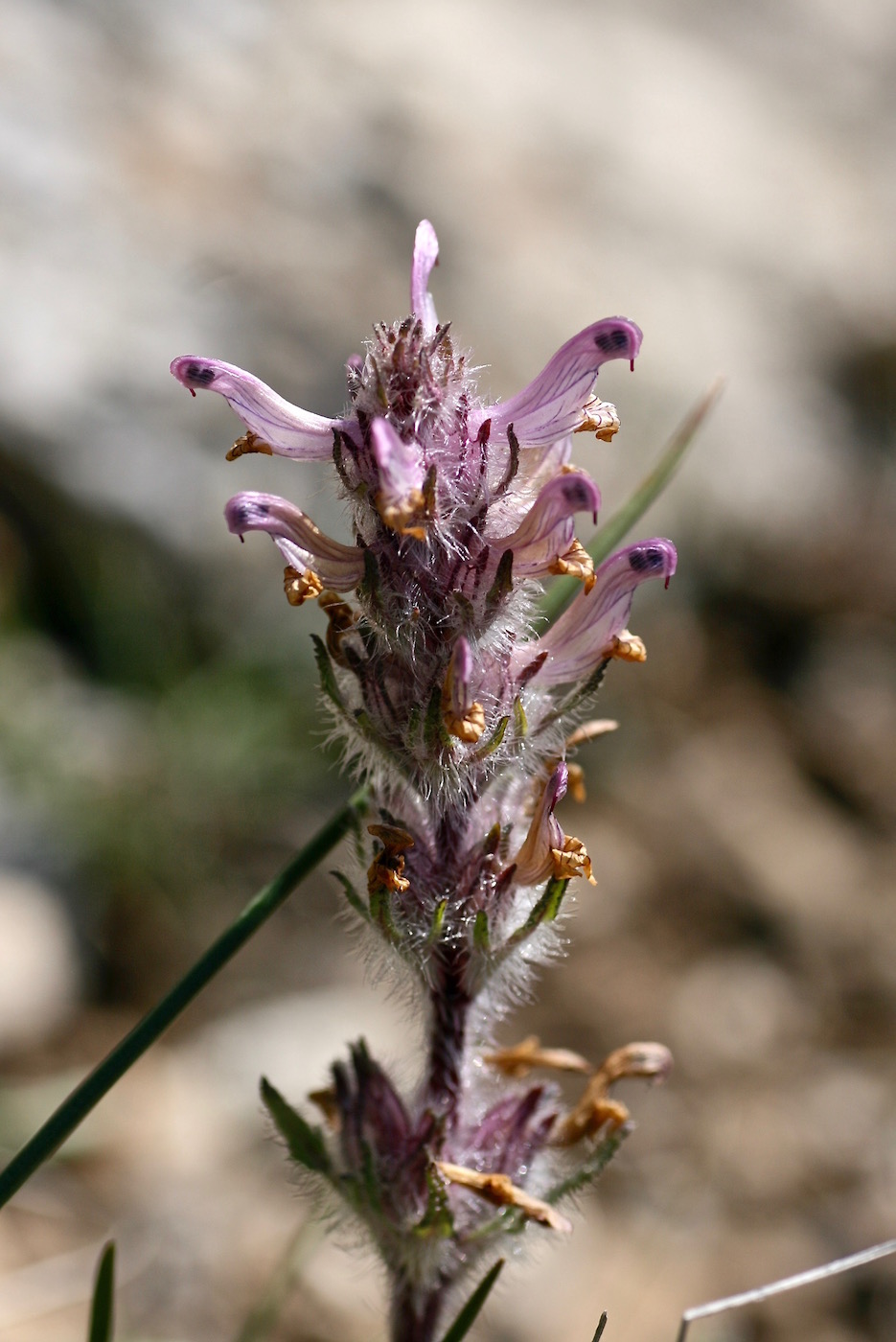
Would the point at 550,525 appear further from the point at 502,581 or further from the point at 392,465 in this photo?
the point at 392,465

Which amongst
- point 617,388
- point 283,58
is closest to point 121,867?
point 617,388

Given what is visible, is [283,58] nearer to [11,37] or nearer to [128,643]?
[11,37]

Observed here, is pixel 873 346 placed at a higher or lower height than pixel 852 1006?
higher

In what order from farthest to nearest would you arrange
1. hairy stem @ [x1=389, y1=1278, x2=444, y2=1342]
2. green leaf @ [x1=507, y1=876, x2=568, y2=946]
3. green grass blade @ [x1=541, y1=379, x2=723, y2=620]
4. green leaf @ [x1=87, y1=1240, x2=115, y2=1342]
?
green grass blade @ [x1=541, y1=379, x2=723, y2=620], hairy stem @ [x1=389, y1=1278, x2=444, y2=1342], green leaf @ [x1=507, y1=876, x2=568, y2=946], green leaf @ [x1=87, y1=1240, x2=115, y2=1342]

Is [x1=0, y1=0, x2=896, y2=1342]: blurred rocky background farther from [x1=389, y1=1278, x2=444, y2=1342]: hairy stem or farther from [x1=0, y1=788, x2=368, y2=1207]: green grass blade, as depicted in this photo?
[x1=0, y1=788, x2=368, y2=1207]: green grass blade

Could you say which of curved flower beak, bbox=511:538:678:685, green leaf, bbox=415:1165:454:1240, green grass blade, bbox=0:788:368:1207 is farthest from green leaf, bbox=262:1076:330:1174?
curved flower beak, bbox=511:538:678:685
